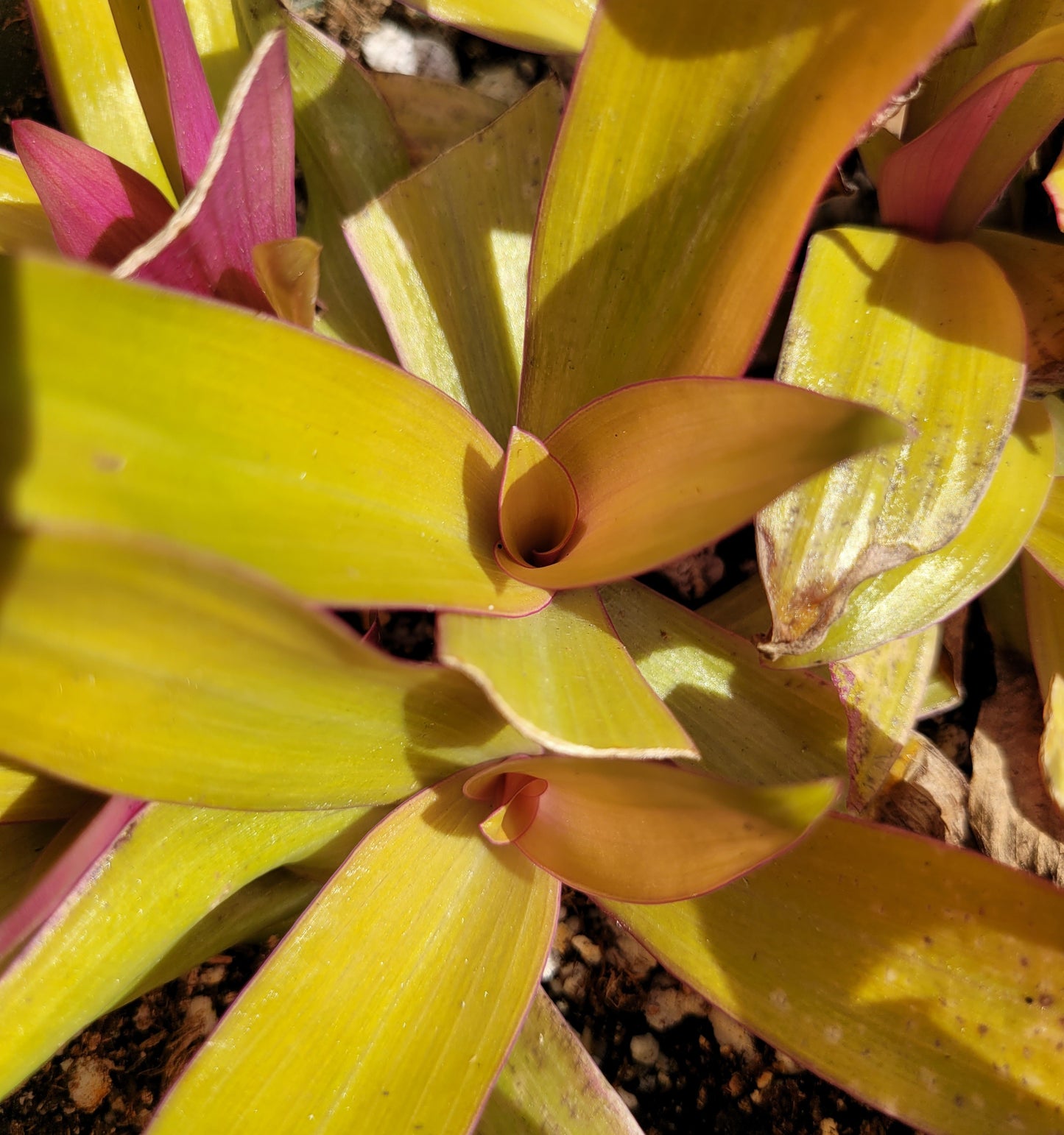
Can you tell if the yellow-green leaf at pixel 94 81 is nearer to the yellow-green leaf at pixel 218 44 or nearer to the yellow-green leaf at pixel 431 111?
the yellow-green leaf at pixel 218 44

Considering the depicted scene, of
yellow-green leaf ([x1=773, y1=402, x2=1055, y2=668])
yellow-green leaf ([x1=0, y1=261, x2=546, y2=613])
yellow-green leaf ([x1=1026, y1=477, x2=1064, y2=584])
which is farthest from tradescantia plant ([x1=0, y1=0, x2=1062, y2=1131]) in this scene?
yellow-green leaf ([x1=1026, y1=477, x2=1064, y2=584])

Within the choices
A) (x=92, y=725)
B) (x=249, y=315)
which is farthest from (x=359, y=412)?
(x=92, y=725)

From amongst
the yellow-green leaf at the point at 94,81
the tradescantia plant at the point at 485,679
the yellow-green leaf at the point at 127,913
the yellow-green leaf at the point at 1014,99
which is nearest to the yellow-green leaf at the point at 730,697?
the tradescantia plant at the point at 485,679

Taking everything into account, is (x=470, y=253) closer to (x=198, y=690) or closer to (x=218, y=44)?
(x=218, y=44)

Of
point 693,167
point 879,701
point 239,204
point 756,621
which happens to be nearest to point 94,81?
point 239,204

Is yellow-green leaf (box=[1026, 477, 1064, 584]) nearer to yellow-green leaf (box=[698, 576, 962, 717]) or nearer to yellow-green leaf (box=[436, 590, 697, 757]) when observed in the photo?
yellow-green leaf (box=[698, 576, 962, 717])

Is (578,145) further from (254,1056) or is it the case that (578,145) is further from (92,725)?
(254,1056)
